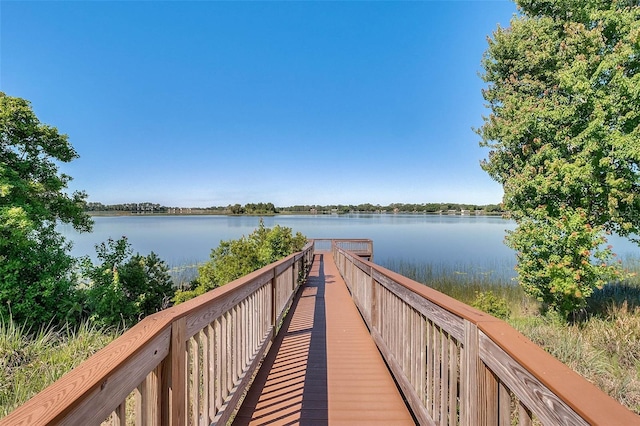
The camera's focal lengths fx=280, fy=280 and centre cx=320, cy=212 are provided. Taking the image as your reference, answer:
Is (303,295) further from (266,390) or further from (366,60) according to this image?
(366,60)

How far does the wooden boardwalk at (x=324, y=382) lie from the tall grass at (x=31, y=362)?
2988 millimetres

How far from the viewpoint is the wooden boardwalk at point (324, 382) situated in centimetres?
243

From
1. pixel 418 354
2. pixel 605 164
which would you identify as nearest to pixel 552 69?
pixel 605 164

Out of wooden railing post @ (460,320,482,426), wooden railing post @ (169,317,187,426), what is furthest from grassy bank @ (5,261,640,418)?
wooden railing post @ (460,320,482,426)

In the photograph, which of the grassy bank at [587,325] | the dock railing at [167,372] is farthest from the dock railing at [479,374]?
the grassy bank at [587,325]

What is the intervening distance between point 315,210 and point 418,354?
3789 inches

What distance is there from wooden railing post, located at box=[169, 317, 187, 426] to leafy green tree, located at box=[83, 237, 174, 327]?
947 cm

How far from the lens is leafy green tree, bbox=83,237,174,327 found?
9.12 metres

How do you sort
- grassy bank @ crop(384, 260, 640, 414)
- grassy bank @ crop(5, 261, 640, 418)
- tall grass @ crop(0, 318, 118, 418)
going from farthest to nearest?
grassy bank @ crop(384, 260, 640, 414), grassy bank @ crop(5, 261, 640, 418), tall grass @ crop(0, 318, 118, 418)

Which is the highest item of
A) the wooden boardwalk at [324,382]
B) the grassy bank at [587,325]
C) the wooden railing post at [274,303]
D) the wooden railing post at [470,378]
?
the wooden railing post at [470,378]

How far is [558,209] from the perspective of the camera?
8.88m

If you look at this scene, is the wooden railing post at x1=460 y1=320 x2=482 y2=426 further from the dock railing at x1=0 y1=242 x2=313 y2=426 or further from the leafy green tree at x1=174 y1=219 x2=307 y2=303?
the leafy green tree at x1=174 y1=219 x2=307 y2=303

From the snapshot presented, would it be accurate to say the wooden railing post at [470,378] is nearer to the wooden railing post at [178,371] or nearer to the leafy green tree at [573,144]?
the wooden railing post at [178,371]

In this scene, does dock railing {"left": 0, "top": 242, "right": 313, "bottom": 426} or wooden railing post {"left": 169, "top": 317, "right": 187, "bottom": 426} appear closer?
dock railing {"left": 0, "top": 242, "right": 313, "bottom": 426}
